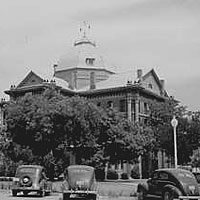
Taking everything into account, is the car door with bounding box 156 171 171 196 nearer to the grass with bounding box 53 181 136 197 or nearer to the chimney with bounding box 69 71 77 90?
the grass with bounding box 53 181 136 197

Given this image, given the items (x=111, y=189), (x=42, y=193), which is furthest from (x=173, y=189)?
(x=111, y=189)

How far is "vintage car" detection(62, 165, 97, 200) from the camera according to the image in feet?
93.2

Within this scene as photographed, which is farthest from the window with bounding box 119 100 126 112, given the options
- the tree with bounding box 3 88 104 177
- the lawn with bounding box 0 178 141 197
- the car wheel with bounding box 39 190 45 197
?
the car wheel with bounding box 39 190 45 197

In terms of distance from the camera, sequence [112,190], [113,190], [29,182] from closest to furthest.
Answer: [29,182] → [112,190] → [113,190]

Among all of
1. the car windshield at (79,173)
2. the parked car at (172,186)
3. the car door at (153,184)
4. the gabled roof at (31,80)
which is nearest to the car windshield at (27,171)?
the car windshield at (79,173)

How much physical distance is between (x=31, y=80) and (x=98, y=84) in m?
11.8

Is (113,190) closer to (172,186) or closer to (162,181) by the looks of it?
(162,181)

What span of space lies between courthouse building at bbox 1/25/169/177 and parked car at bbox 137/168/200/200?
5402 centimetres

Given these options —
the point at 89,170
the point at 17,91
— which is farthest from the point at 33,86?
the point at 89,170

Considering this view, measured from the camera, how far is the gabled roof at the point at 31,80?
88.9 m

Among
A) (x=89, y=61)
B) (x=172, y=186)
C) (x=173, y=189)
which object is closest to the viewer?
(x=173, y=189)

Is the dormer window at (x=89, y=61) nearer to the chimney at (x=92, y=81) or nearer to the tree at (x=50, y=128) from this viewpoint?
the chimney at (x=92, y=81)

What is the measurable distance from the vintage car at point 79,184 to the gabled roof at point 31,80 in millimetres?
59502

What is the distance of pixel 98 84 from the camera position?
92812mm
